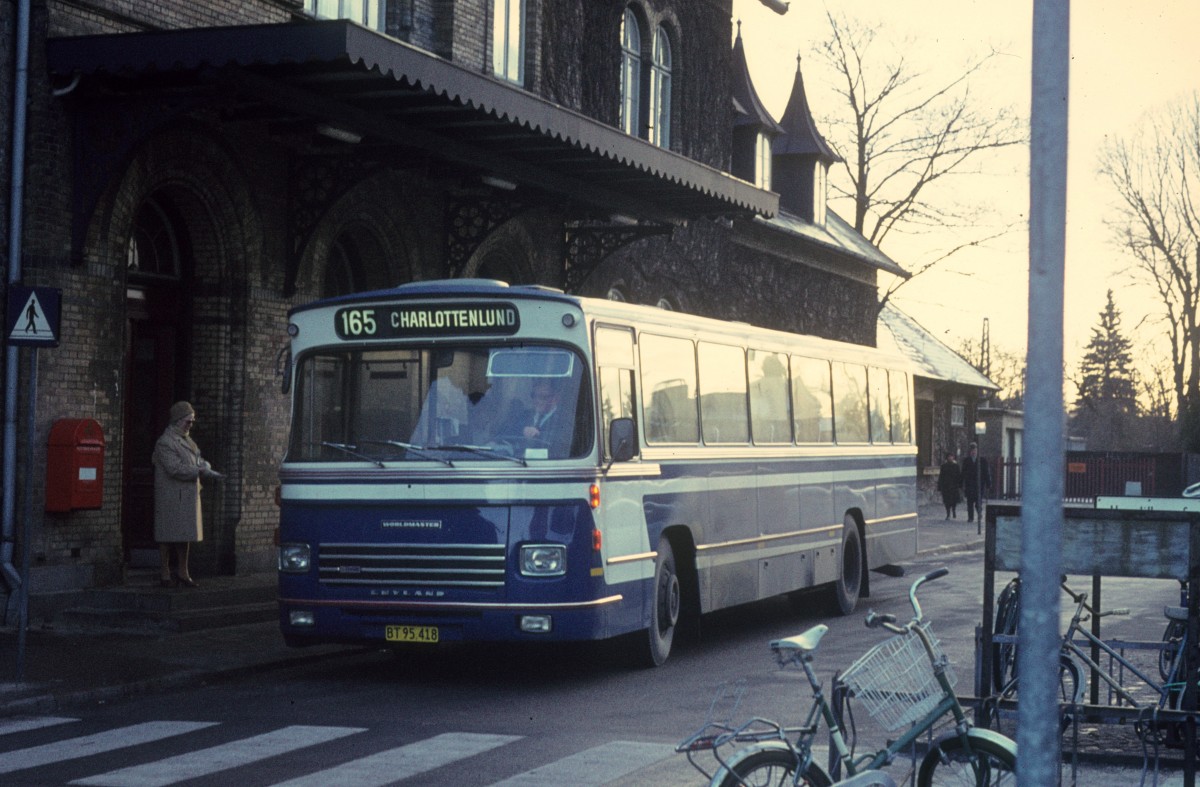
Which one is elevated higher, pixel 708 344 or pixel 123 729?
pixel 708 344

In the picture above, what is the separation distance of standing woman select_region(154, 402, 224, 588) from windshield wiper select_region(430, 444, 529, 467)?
15.3 feet

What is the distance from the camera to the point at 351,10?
20.9 m

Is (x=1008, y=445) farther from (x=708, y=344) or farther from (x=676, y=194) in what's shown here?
(x=708, y=344)

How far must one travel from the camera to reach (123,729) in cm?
1020

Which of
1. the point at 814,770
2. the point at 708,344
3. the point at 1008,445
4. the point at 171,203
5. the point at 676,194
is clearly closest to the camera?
the point at 814,770

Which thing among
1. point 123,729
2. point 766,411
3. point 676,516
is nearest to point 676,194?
point 766,411

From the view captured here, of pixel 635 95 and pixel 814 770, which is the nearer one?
pixel 814 770

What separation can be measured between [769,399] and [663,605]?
3560 millimetres

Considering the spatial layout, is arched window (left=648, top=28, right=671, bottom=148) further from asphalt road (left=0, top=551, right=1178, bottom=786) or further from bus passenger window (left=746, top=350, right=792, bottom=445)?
asphalt road (left=0, top=551, right=1178, bottom=786)

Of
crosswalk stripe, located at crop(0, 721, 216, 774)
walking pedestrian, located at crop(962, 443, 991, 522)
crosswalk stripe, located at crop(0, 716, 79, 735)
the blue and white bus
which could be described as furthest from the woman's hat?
walking pedestrian, located at crop(962, 443, 991, 522)

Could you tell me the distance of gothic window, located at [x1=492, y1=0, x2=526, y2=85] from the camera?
24.4 metres

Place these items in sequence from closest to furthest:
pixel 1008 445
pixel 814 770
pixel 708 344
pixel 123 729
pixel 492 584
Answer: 1. pixel 814 770
2. pixel 123 729
3. pixel 492 584
4. pixel 708 344
5. pixel 1008 445

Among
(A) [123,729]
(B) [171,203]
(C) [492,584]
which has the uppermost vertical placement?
(B) [171,203]

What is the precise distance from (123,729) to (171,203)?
8752mm
